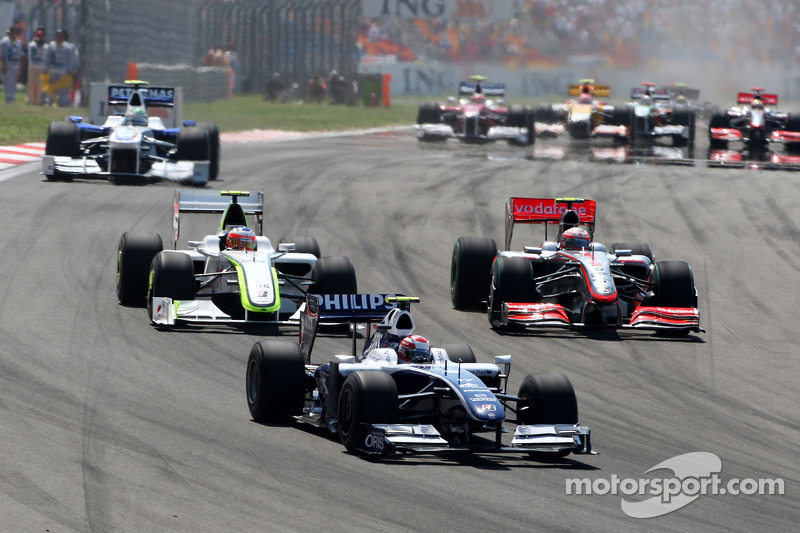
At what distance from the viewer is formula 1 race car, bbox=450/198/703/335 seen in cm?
1545

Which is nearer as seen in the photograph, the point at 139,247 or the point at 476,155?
the point at 139,247

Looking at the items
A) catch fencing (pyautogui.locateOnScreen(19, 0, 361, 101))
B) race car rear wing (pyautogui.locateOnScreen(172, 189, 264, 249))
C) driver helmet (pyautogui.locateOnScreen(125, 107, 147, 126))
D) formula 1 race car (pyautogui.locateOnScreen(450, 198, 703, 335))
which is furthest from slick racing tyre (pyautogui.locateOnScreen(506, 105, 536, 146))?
race car rear wing (pyautogui.locateOnScreen(172, 189, 264, 249))

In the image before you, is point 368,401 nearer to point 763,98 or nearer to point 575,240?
point 575,240

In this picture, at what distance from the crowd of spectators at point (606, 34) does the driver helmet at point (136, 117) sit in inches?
1342

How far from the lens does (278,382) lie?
34.4ft

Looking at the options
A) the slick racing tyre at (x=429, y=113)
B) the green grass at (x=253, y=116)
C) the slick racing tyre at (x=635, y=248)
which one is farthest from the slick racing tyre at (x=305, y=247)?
the slick racing tyre at (x=429, y=113)

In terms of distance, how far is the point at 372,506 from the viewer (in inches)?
327

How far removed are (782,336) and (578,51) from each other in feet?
147

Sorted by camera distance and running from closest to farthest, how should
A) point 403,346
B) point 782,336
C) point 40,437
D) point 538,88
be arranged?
point 40,437, point 403,346, point 782,336, point 538,88

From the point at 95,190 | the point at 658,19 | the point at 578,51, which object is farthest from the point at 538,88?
the point at 95,190

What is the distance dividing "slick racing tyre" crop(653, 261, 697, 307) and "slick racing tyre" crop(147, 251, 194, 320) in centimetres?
596

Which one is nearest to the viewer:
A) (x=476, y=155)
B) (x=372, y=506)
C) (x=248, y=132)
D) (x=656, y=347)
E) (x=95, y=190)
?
(x=372, y=506)

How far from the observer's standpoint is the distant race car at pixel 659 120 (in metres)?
39.8

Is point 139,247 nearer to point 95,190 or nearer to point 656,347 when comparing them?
point 656,347
